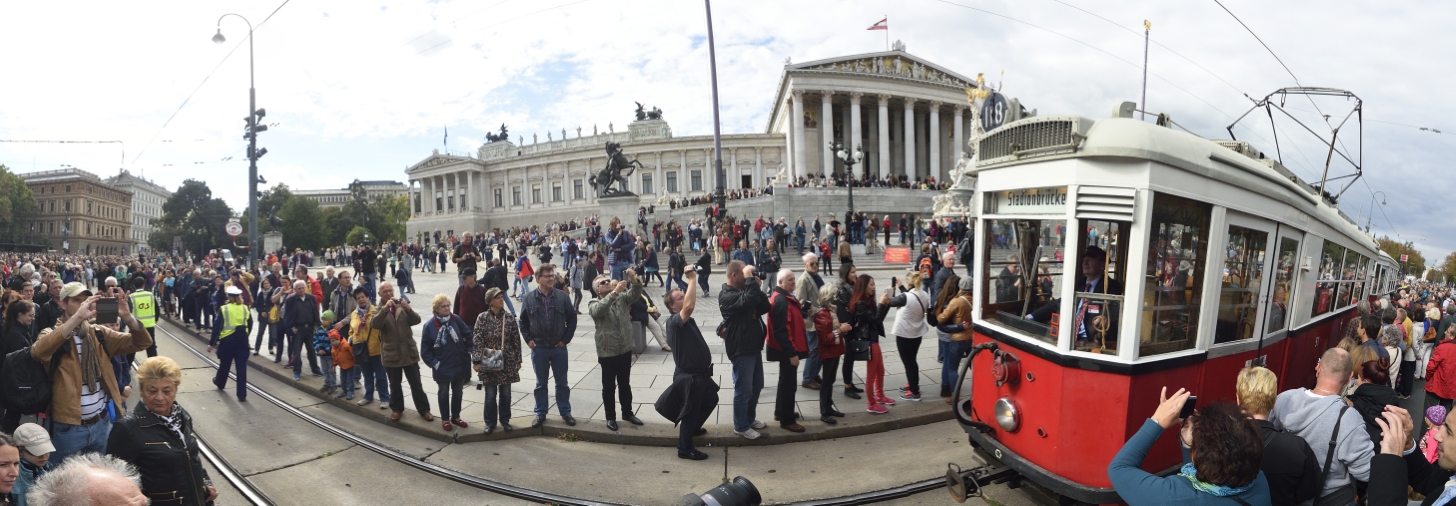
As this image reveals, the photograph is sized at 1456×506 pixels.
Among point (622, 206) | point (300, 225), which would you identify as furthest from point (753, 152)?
point (300, 225)

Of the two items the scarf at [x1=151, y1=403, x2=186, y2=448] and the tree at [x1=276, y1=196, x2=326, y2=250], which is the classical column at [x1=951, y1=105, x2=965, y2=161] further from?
the tree at [x1=276, y1=196, x2=326, y2=250]

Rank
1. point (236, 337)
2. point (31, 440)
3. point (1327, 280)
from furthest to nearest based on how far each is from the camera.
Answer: point (236, 337), point (1327, 280), point (31, 440)

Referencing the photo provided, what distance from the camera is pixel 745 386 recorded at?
6.52 m

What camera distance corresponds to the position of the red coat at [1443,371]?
20.8ft

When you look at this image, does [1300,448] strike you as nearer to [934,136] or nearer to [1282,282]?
[1282,282]

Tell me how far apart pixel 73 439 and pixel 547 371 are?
11.8 ft

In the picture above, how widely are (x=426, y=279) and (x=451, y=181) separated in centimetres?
6650

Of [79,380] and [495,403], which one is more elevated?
[79,380]

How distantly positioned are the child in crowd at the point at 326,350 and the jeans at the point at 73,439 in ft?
11.3

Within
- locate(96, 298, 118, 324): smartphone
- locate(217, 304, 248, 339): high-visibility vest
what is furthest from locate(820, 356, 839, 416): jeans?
locate(217, 304, 248, 339): high-visibility vest

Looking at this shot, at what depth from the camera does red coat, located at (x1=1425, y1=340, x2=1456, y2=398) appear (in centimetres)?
635

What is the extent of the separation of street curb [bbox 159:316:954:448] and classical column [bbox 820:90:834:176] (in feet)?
170

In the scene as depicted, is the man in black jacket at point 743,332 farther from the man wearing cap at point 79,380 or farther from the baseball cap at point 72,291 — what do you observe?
the baseball cap at point 72,291

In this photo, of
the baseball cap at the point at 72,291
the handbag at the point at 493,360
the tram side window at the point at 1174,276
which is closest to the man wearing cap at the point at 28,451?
the baseball cap at the point at 72,291
